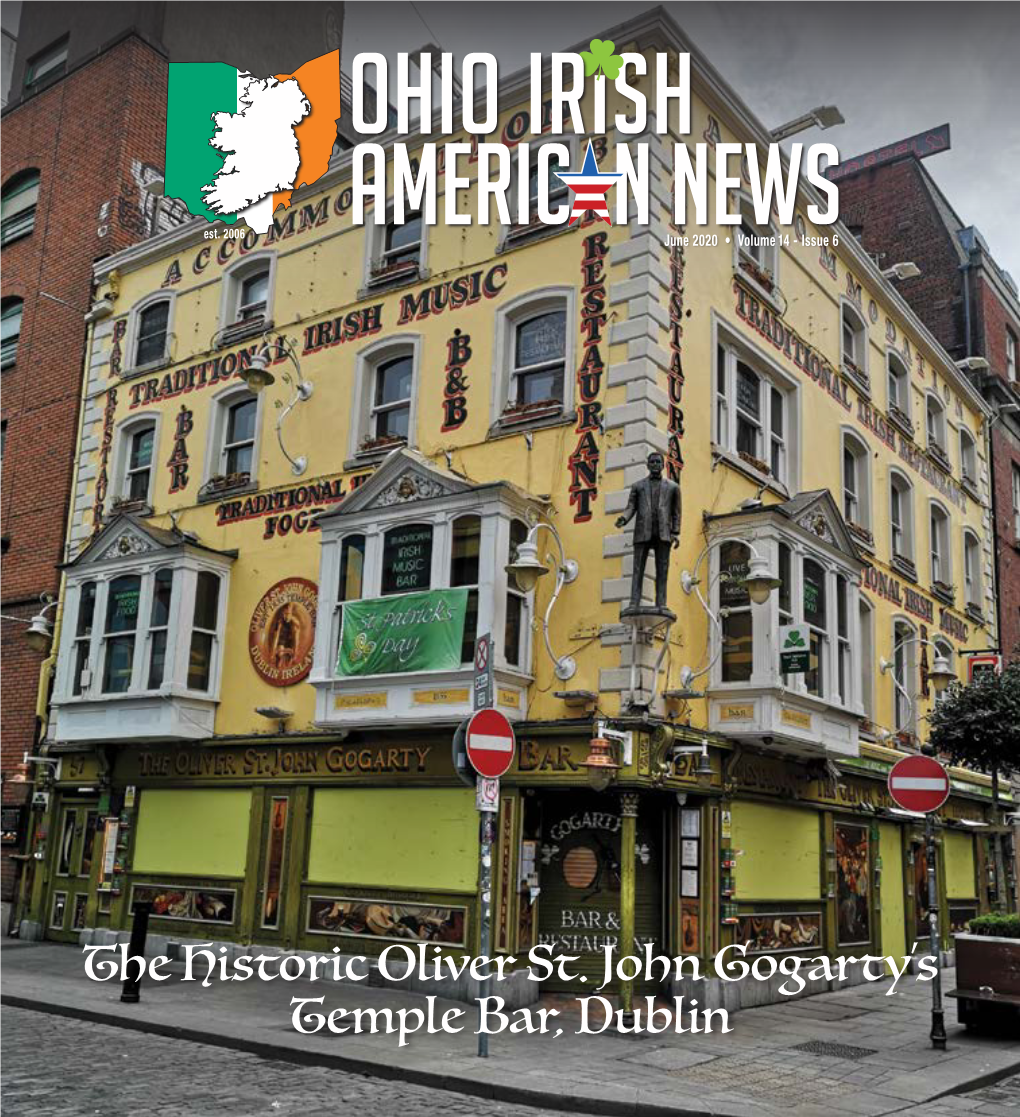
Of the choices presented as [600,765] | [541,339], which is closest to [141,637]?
[541,339]

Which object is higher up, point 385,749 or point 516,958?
point 385,749

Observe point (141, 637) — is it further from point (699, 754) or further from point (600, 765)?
point (699, 754)

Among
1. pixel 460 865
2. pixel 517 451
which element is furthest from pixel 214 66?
pixel 460 865

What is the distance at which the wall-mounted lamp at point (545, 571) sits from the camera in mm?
13625

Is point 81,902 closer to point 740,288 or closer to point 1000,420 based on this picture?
point 740,288

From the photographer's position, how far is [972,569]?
26016 mm

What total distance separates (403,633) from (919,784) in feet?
21.3

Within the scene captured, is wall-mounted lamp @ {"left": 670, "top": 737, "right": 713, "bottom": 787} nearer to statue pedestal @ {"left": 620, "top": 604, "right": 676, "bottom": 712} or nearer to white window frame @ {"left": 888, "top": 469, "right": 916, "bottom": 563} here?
statue pedestal @ {"left": 620, "top": 604, "right": 676, "bottom": 712}

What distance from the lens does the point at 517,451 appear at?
51.8 ft

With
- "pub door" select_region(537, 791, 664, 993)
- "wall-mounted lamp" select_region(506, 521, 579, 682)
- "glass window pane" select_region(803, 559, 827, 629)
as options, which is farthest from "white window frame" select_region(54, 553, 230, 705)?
"glass window pane" select_region(803, 559, 827, 629)

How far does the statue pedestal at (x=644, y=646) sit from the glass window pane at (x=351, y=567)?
13.4 ft

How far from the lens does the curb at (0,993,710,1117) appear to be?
9.20m

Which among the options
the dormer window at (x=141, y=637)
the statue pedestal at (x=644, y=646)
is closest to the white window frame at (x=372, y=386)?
the dormer window at (x=141, y=637)

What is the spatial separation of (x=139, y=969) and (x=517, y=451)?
26.2ft
